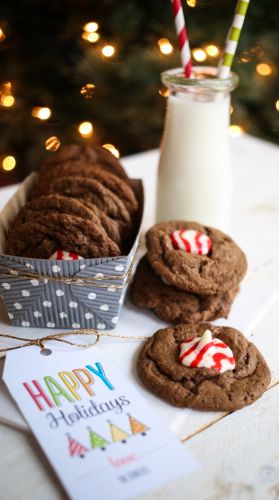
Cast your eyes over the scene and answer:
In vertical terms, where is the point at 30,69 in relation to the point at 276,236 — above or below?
above

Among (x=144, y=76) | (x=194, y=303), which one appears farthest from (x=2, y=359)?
(x=144, y=76)

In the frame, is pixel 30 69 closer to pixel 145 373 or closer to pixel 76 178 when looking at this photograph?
pixel 76 178

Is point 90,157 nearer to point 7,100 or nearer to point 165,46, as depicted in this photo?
point 165,46

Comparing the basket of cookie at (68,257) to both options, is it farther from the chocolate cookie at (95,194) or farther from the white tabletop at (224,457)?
the white tabletop at (224,457)

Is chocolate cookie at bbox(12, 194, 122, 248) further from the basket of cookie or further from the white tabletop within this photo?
the white tabletop

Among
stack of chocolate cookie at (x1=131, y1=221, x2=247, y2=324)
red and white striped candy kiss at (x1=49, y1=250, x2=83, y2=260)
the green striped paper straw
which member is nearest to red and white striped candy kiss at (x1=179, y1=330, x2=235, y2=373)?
stack of chocolate cookie at (x1=131, y1=221, x2=247, y2=324)

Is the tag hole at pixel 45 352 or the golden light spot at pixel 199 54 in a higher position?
the golden light spot at pixel 199 54

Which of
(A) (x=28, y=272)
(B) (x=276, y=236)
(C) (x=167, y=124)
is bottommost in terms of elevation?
(B) (x=276, y=236)

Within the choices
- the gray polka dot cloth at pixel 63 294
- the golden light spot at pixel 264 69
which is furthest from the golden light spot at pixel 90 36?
the gray polka dot cloth at pixel 63 294
